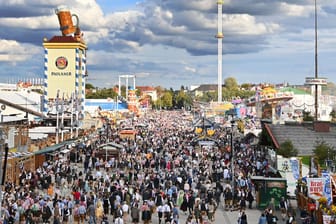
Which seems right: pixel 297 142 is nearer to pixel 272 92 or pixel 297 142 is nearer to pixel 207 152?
pixel 207 152

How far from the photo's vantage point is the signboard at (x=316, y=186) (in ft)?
60.7

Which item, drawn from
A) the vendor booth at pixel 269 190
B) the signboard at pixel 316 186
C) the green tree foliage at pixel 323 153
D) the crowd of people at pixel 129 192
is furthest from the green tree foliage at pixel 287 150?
the signboard at pixel 316 186

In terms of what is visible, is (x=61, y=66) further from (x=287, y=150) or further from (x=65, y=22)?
(x=287, y=150)

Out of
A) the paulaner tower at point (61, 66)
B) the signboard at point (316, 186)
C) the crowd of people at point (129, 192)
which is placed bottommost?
the crowd of people at point (129, 192)

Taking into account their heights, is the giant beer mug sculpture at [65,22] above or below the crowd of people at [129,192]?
above

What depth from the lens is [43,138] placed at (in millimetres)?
37125

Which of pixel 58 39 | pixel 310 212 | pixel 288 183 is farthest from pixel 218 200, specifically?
pixel 58 39

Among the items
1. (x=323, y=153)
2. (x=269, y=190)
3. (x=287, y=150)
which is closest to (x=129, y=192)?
(x=269, y=190)

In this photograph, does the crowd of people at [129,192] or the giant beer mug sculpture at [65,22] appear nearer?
the crowd of people at [129,192]

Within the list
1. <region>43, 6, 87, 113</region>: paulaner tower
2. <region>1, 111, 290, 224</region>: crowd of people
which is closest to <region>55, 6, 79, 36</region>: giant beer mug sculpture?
<region>43, 6, 87, 113</region>: paulaner tower

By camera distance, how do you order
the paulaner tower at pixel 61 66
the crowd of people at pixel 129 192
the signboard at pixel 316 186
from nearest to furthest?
1. the signboard at pixel 316 186
2. the crowd of people at pixel 129 192
3. the paulaner tower at pixel 61 66

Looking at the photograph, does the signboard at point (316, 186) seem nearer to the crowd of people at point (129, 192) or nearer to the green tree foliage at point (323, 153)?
the crowd of people at point (129, 192)

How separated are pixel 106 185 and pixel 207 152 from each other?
17446 millimetres

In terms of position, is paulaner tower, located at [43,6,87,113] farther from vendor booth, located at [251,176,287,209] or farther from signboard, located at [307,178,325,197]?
signboard, located at [307,178,325,197]
